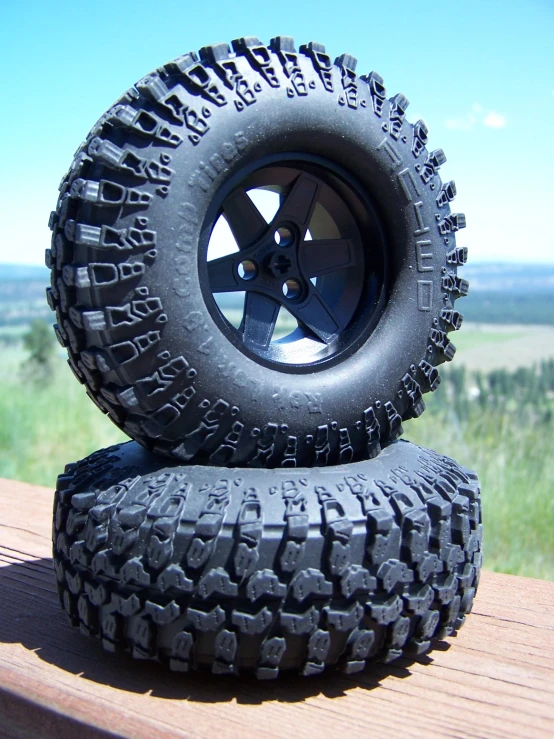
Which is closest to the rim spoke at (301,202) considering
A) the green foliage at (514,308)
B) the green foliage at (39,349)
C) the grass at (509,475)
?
the grass at (509,475)

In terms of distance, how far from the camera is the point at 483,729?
146cm

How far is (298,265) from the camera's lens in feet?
6.36

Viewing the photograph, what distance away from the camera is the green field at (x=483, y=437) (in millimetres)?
3709

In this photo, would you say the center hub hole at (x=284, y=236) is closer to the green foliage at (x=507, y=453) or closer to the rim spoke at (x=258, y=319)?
the rim spoke at (x=258, y=319)

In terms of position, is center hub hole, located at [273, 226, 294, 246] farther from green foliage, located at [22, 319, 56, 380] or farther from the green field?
green foliage, located at [22, 319, 56, 380]

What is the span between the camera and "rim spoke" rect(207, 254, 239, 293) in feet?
5.96

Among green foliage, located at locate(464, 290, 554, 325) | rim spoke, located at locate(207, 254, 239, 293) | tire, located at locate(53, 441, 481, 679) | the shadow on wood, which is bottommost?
the shadow on wood

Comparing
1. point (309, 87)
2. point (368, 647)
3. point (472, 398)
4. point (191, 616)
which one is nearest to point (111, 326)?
point (191, 616)

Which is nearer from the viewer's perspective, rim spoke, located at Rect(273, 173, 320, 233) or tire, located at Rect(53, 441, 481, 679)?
tire, located at Rect(53, 441, 481, 679)

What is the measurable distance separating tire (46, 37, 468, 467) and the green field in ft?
6.50

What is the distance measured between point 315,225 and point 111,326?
0.74 meters

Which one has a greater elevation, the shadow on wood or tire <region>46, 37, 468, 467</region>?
tire <region>46, 37, 468, 467</region>

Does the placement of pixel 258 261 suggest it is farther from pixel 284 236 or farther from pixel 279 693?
pixel 279 693

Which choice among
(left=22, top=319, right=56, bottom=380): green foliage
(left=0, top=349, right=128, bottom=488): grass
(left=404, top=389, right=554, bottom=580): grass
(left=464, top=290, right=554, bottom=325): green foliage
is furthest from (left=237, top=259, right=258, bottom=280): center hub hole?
(left=464, top=290, right=554, bottom=325): green foliage
